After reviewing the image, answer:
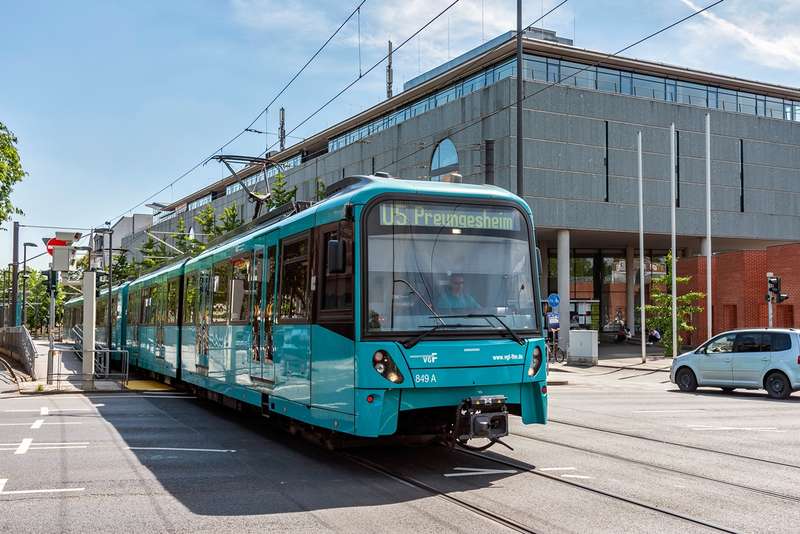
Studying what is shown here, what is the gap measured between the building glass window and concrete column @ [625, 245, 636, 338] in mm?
16688

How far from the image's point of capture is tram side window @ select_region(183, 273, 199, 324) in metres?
16.8

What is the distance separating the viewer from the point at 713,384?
21.1 m

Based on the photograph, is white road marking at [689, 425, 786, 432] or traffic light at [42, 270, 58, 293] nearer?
white road marking at [689, 425, 786, 432]

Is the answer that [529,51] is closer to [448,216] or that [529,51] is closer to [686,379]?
[686,379]

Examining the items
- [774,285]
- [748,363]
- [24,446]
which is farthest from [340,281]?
[774,285]

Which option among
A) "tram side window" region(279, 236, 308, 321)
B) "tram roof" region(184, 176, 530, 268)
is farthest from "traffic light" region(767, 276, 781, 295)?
"tram side window" region(279, 236, 308, 321)

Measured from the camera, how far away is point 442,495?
7871mm

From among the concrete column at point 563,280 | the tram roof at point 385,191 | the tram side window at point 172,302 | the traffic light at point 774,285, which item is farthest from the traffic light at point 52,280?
the concrete column at point 563,280

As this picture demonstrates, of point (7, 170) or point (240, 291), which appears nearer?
point (240, 291)

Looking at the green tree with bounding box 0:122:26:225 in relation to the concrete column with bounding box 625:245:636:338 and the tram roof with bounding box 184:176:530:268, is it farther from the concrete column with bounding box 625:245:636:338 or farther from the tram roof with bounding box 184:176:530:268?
the concrete column with bounding box 625:245:636:338

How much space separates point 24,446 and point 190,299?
21.1 ft

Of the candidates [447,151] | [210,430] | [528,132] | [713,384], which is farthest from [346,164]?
[210,430]

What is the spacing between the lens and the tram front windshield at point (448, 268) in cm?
870

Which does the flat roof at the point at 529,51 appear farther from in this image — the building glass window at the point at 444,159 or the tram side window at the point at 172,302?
the tram side window at the point at 172,302
